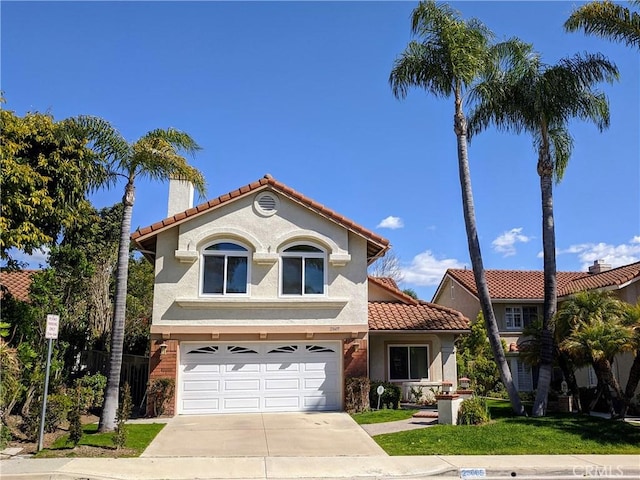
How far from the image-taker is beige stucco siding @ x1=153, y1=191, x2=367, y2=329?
1692cm

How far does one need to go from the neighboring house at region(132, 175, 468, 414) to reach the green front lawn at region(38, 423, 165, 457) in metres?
2.80

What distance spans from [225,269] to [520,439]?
9.66 m

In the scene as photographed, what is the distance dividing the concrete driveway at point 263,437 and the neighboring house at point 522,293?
13083 mm

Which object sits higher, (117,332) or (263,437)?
(117,332)

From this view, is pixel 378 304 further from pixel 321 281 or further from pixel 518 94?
pixel 518 94

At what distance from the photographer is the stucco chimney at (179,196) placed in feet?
64.5

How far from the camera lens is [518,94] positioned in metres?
17.2

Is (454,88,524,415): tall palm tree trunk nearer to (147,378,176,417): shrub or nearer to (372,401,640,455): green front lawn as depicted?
(372,401,640,455): green front lawn

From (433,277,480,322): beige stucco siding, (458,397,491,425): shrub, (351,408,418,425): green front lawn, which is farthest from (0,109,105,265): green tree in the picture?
(433,277,480,322): beige stucco siding

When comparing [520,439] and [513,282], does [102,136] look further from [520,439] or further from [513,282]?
[513,282]

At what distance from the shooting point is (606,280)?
24828 millimetres

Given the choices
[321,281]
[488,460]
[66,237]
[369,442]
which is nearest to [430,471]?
[488,460]

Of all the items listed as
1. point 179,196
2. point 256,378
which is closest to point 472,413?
point 256,378

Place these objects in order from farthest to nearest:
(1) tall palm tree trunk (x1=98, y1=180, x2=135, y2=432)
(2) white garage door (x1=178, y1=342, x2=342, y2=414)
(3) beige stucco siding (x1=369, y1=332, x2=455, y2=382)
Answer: (3) beige stucco siding (x1=369, y1=332, x2=455, y2=382) < (2) white garage door (x1=178, y1=342, x2=342, y2=414) < (1) tall palm tree trunk (x1=98, y1=180, x2=135, y2=432)
